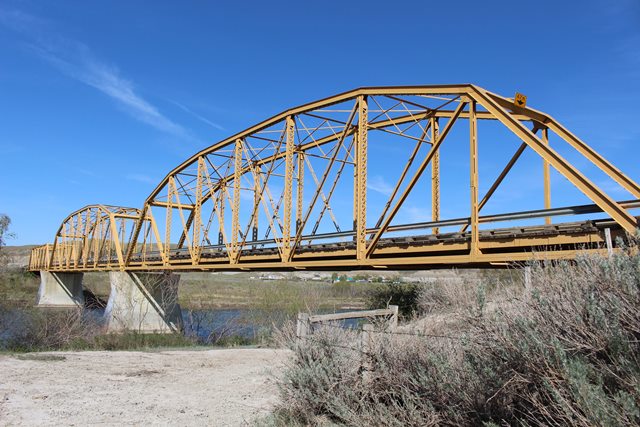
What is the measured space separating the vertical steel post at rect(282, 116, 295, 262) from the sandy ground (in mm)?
4907

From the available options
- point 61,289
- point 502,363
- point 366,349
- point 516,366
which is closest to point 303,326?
point 366,349

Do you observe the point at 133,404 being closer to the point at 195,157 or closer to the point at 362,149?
the point at 362,149

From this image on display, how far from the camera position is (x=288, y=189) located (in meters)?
21.5

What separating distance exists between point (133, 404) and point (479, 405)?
25.7ft

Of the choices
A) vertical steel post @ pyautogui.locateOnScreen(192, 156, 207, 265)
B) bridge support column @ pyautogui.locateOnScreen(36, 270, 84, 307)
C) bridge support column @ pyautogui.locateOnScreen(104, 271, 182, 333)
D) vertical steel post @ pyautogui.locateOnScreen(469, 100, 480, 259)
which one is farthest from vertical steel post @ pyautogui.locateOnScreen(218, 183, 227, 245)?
bridge support column @ pyautogui.locateOnScreen(36, 270, 84, 307)

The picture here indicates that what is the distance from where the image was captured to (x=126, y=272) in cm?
4103

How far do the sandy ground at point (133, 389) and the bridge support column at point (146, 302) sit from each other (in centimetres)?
2021

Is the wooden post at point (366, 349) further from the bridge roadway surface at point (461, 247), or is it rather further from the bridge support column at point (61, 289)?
the bridge support column at point (61, 289)

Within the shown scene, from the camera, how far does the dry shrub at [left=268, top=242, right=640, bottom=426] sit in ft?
14.3

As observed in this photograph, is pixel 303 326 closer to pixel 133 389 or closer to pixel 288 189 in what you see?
pixel 133 389

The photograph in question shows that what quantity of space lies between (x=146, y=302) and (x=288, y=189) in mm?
23745

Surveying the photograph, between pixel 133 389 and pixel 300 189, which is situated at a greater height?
pixel 300 189

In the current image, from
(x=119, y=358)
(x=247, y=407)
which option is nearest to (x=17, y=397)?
(x=247, y=407)

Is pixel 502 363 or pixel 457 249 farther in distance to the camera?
pixel 457 249
